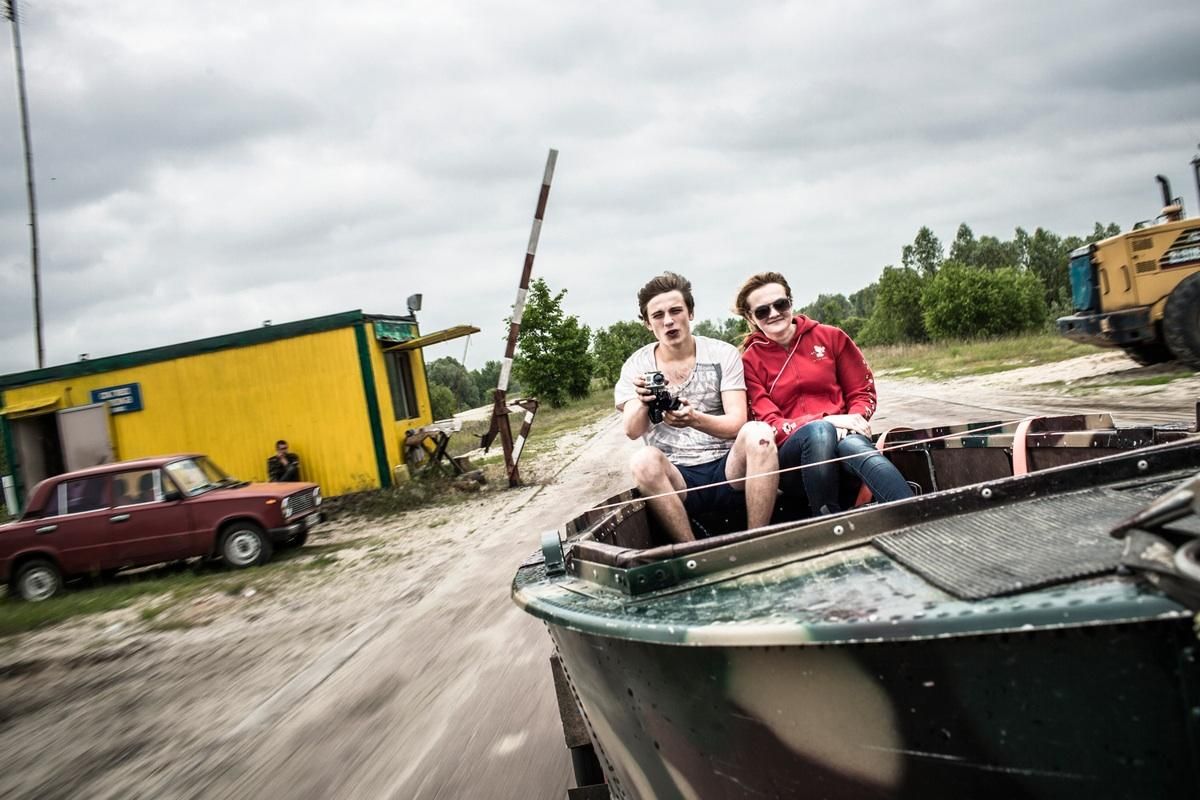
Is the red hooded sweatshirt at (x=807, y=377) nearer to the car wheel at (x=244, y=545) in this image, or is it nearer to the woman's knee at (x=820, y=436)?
the woman's knee at (x=820, y=436)

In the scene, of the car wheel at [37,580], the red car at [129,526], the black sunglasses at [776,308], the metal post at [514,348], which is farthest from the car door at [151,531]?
the black sunglasses at [776,308]

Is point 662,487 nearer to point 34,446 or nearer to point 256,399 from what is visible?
point 256,399

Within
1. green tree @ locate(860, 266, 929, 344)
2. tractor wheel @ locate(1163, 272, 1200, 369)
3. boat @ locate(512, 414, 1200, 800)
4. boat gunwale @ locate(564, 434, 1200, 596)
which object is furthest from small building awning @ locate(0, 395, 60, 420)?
green tree @ locate(860, 266, 929, 344)

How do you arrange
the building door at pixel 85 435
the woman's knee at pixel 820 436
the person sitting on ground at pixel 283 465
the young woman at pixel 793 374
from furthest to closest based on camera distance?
the building door at pixel 85 435 < the person sitting on ground at pixel 283 465 < the young woman at pixel 793 374 < the woman's knee at pixel 820 436

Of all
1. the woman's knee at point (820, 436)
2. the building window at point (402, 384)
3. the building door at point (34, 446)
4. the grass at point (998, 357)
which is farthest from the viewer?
the grass at point (998, 357)

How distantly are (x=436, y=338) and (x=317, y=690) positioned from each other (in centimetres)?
1255

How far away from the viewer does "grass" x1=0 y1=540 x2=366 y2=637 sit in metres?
8.12

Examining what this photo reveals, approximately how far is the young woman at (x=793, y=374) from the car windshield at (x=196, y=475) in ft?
28.3

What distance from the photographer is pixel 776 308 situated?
324 cm

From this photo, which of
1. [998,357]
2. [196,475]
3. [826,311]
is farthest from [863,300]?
[196,475]

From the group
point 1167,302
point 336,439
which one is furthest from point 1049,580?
point 336,439

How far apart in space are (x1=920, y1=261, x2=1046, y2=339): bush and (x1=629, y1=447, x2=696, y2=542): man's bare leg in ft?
210

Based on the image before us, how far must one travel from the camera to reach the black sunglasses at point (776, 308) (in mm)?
3240

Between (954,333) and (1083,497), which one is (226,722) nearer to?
(1083,497)
